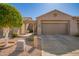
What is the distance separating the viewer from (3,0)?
7941 millimetres

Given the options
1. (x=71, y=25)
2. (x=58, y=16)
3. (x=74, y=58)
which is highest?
(x=58, y=16)

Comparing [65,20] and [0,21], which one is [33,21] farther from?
[0,21]

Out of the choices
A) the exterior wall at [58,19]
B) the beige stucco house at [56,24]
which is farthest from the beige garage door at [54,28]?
the exterior wall at [58,19]

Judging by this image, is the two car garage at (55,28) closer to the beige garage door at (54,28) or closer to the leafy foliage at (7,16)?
the beige garage door at (54,28)

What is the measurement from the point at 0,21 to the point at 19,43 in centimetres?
150

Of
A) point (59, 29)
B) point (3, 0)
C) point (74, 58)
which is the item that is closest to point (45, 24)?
point (59, 29)

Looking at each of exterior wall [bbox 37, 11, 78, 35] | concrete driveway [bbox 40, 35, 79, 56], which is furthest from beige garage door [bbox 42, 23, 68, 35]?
concrete driveway [bbox 40, 35, 79, 56]

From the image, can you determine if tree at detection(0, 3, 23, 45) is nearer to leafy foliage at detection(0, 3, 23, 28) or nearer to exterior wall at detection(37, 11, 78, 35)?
leafy foliage at detection(0, 3, 23, 28)

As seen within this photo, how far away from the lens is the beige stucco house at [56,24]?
575 inches

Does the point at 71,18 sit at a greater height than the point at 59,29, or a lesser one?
greater

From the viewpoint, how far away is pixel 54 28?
14.7m

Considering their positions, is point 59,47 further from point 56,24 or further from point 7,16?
point 56,24

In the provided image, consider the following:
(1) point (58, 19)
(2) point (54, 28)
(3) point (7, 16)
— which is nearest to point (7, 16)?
(3) point (7, 16)

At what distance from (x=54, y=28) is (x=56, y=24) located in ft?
1.45
